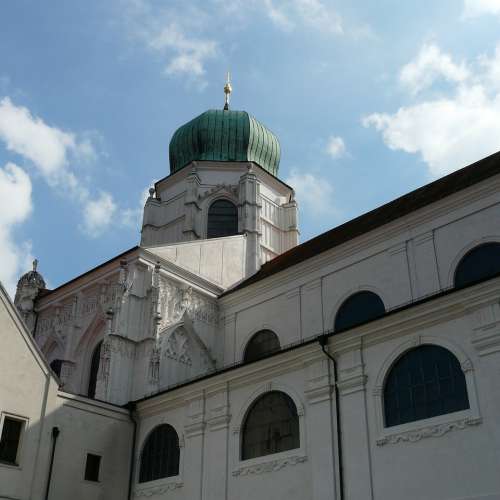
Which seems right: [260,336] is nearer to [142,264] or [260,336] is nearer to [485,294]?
[142,264]

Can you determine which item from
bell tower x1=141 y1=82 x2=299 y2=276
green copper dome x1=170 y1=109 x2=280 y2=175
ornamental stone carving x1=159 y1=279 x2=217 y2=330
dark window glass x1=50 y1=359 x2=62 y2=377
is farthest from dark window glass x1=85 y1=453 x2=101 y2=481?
green copper dome x1=170 y1=109 x2=280 y2=175

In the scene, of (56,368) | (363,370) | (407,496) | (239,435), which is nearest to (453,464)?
(407,496)

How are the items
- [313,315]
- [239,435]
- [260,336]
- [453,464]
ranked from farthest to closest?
1. [260,336]
2. [313,315]
3. [239,435]
4. [453,464]

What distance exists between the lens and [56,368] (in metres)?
25.6

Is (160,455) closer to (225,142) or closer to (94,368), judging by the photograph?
(94,368)

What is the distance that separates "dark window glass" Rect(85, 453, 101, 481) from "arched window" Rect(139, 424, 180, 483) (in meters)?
1.15

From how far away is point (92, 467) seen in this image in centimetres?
1908

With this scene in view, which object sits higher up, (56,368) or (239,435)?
(56,368)

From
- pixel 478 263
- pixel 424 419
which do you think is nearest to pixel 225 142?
pixel 478 263

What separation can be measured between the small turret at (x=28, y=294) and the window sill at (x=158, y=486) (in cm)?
1002

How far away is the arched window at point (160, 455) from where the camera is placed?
734 inches

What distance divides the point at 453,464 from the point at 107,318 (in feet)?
41.9

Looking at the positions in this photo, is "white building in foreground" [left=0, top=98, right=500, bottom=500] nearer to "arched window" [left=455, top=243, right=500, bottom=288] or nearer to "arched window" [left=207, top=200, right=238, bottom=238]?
"arched window" [left=455, top=243, right=500, bottom=288]

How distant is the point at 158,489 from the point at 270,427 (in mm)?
3737
